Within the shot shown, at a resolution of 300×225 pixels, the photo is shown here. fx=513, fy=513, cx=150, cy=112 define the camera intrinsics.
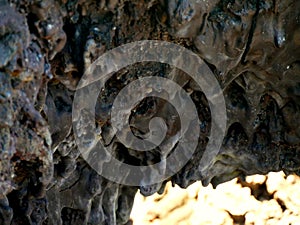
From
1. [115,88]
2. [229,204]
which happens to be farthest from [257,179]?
[115,88]

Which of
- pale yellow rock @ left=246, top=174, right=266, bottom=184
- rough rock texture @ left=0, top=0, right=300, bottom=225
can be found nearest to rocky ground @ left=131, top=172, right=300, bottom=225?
pale yellow rock @ left=246, top=174, right=266, bottom=184

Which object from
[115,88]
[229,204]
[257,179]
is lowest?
[229,204]

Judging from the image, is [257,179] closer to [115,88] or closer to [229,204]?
[229,204]

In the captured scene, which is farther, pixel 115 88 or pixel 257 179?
pixel 257 179

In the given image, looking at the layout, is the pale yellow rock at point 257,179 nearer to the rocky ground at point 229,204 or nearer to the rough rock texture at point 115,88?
the rocky ground at point 229,204

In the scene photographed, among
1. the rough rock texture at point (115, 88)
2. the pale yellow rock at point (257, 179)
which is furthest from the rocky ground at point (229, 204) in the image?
the rough rock texture at point (115, 88)

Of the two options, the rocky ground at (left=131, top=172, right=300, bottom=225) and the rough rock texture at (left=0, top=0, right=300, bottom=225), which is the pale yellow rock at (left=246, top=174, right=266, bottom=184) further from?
the rough rock texture at (left=0, top=0, right=300, bottom=225)
